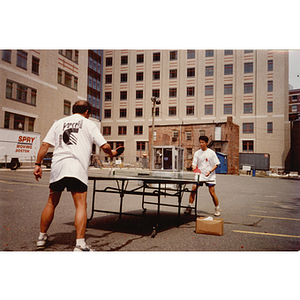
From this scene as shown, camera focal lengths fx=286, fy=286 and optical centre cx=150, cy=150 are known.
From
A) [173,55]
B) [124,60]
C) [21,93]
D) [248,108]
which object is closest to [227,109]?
[248,108]

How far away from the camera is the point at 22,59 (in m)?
4.89

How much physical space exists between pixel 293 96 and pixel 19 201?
18.4 ft

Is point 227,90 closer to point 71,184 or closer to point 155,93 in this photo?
point 155,93

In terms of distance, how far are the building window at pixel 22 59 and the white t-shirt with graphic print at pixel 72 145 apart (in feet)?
7.14

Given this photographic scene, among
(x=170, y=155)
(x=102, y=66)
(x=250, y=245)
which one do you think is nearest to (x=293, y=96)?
(x=170, y=155)

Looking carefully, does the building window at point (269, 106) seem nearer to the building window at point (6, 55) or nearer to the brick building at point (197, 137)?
the brick building at point (197, 137)

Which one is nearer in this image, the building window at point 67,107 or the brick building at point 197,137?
the building window at point 67,107

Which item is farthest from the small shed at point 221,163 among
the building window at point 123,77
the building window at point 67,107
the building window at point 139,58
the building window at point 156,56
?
the building window at point 67,107

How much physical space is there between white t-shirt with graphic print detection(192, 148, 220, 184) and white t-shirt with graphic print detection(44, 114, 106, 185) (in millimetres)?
2729

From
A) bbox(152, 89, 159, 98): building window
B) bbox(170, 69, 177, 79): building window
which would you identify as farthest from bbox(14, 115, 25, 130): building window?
bbox(170, 69, 177, 79): building window

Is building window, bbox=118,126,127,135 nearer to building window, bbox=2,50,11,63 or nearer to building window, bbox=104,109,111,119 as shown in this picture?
building window, bbox=104,109,111,119

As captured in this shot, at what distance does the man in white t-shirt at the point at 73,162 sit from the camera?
3.18 m

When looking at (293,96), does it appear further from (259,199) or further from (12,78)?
(12,78)

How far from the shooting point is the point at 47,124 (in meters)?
4.42
